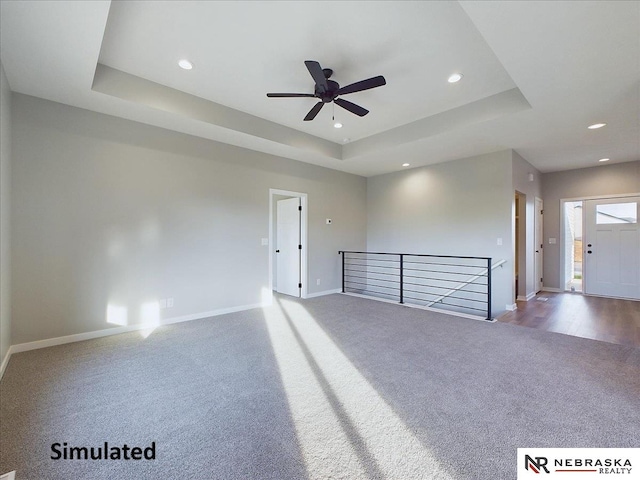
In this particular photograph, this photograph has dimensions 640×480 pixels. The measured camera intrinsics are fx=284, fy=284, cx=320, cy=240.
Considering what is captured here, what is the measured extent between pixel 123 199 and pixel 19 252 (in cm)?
115

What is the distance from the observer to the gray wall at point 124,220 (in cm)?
317

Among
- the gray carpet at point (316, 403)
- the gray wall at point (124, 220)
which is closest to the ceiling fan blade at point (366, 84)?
the gray wall at point (124, 220)

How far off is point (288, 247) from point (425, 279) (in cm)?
304

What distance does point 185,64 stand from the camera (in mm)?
3023

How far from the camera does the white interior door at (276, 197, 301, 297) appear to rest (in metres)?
6.04

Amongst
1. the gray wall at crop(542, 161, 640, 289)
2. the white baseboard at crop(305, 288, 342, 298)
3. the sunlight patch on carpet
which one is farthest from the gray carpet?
the gray wall at crop(542, 161, 640, 289)

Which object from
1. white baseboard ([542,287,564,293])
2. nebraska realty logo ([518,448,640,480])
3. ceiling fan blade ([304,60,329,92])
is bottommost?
nebraska realty logo ([518,448,640,480])

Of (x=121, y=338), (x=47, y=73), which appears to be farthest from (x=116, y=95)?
(x=121, y=338)

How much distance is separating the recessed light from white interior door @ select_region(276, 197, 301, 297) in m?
3.19

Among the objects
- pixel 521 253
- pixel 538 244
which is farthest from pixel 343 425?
pixel 538 244

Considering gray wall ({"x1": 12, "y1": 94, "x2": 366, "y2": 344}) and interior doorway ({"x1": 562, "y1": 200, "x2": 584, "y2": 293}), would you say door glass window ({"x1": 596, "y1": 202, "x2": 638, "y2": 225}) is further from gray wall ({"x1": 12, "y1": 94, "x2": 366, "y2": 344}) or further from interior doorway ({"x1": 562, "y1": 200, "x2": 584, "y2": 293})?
gray wall ({"x1": 12, "y1": 94, "x2": 366, "y2": 344})

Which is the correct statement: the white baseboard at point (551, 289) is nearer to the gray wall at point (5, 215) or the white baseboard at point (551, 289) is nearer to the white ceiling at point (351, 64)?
the white ceiling at point (351, 64)

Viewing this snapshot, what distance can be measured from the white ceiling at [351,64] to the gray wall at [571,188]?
4.98ft

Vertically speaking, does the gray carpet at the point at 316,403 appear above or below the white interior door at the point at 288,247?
below
